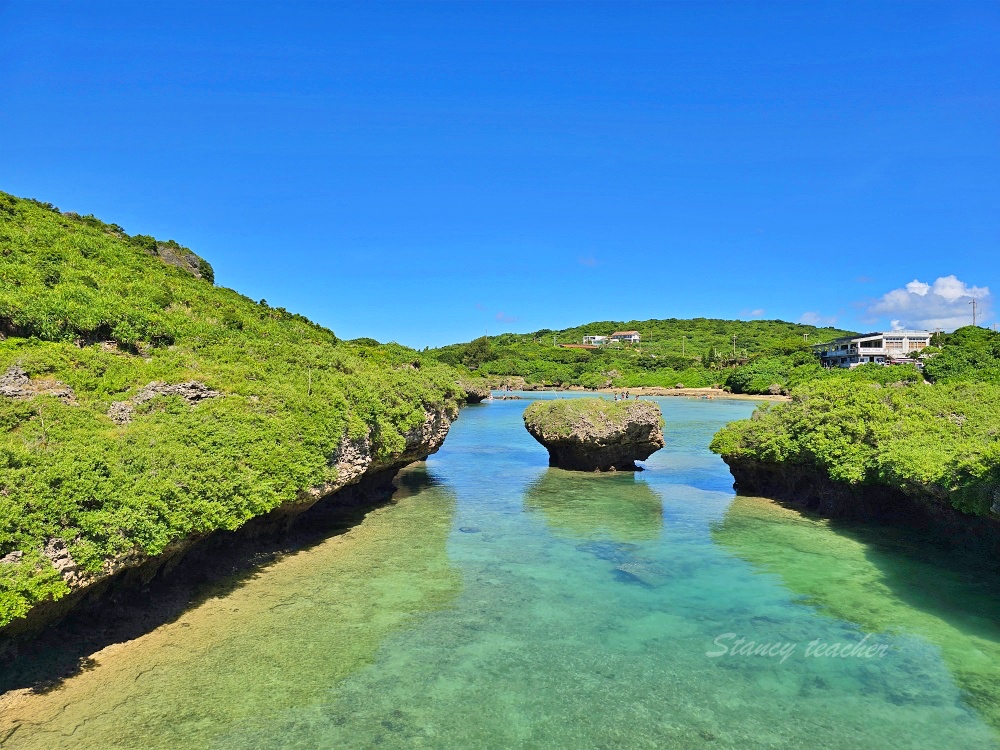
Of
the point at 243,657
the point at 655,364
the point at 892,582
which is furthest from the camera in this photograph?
the point at 655,364

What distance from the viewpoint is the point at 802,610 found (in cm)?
1204

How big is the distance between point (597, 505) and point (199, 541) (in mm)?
13468

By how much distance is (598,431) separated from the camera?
89.5ft

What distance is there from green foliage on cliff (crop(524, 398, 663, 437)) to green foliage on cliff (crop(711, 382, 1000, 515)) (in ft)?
14.4

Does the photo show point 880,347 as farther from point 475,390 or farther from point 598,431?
point 598,431

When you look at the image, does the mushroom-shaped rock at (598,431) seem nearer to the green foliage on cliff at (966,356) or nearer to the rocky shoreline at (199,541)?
the rocky shoreline at (199,541)

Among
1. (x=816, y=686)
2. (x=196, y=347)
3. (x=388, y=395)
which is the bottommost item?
(x=816, y=686)

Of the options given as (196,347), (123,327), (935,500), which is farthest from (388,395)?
(935,500)

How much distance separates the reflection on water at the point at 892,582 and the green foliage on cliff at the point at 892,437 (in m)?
1.67

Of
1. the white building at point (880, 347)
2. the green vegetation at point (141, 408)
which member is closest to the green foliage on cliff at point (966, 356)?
the white building at point (880, 347)

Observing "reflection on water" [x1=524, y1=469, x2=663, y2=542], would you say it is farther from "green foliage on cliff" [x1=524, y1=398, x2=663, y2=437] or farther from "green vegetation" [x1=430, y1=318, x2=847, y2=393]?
"green vegetation" [x1=430, y1=318, x2=847, y2=393]

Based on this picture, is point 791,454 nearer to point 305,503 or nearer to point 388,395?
point 388,395

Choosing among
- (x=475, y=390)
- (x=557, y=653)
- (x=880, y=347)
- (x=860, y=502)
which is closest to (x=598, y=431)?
(x=860, y=502)

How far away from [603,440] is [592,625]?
54.4ft
